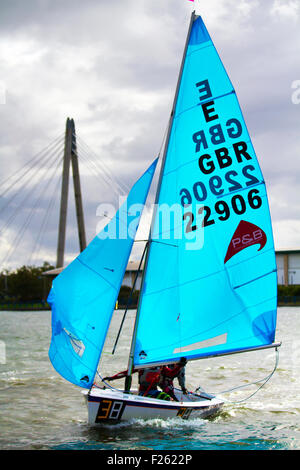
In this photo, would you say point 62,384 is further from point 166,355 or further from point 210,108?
point 210,108

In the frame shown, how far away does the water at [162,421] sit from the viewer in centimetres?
1013

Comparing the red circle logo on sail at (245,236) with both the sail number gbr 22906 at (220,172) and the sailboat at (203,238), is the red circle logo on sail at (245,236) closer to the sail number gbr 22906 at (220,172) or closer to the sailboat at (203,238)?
the sailboat at (203,238)

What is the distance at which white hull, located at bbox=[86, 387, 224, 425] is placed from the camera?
10031 millimetres

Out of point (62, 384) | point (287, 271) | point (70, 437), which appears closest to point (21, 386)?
point (62, 384)

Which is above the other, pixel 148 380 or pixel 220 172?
pixel 220 172

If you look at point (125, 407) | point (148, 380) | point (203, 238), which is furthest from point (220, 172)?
point (125, 407)

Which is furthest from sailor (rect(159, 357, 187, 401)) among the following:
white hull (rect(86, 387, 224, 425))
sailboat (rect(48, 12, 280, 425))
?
white hull (rect(86, 387, 224, 425))

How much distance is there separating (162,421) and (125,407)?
2.71ft

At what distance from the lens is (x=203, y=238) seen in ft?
36.8

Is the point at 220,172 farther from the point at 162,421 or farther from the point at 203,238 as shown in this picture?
the point at 162,421

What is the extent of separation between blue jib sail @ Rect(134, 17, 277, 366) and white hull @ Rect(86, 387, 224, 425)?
39.2 inches

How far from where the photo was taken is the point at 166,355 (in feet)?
35.6

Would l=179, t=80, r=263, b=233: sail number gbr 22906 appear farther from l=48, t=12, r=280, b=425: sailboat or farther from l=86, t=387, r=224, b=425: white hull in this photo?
l=86, t=387, r=224, b=425: white hull
